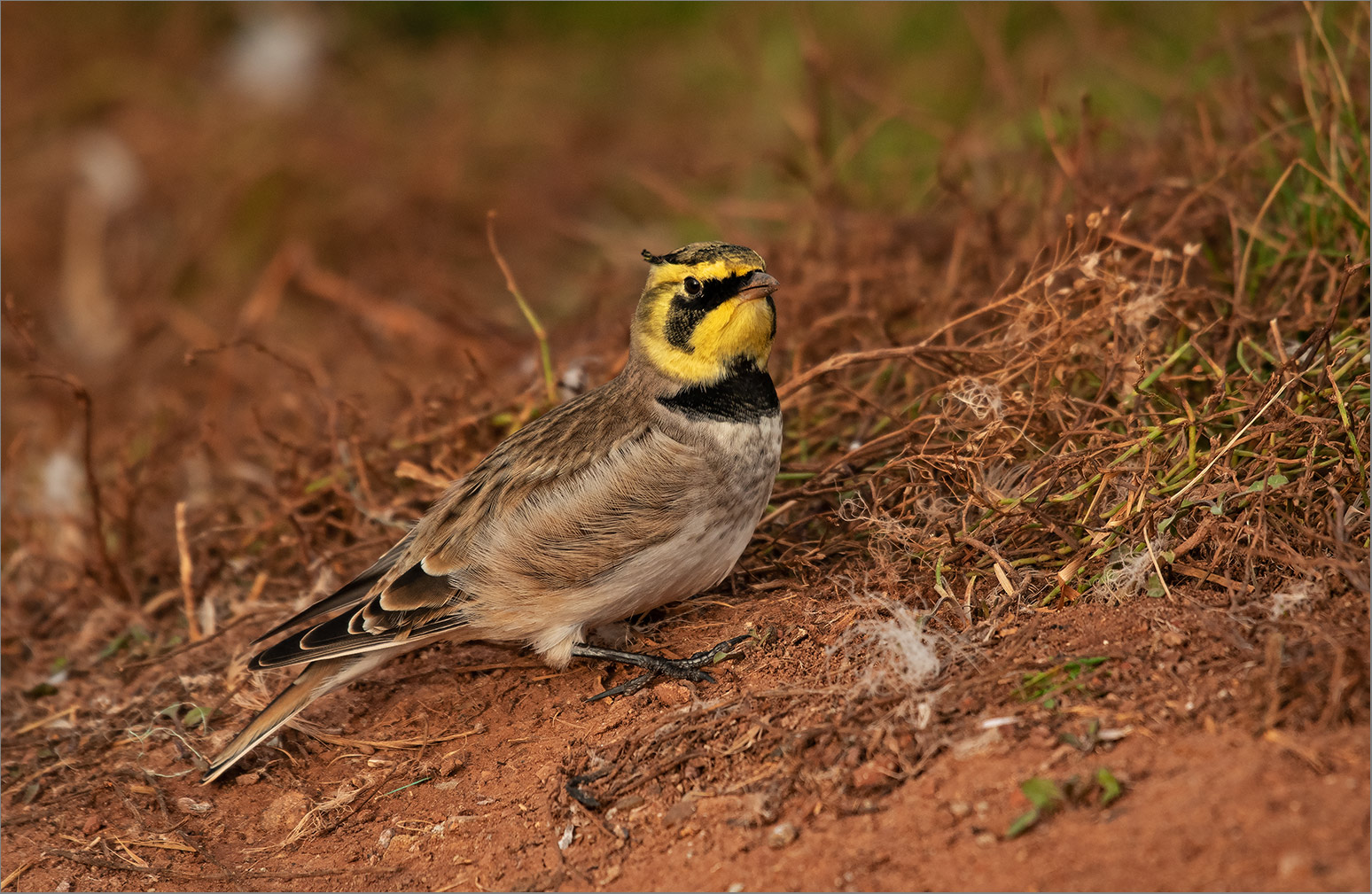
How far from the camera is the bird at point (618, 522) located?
428cm

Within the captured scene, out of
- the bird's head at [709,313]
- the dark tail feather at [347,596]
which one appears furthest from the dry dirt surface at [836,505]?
the bird's head at [709,313]

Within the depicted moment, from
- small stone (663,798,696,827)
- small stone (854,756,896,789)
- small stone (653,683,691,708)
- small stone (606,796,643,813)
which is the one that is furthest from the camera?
small stone (653,683,691,708)

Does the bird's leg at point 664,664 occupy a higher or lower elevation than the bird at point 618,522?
lower

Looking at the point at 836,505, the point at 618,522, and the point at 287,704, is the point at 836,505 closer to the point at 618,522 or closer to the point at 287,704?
the point at 618,522

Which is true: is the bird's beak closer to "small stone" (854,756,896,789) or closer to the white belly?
the white belly

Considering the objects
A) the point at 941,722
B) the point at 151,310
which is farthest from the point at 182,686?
the point at 151,310

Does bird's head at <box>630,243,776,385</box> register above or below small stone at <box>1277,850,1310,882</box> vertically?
above

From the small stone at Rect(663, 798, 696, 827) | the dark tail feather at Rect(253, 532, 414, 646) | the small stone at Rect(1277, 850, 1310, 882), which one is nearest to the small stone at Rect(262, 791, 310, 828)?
the dark tail feather at Rect(253, 532, 414, 646)

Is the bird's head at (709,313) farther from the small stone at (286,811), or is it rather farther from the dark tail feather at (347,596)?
the small stone at (286,811)

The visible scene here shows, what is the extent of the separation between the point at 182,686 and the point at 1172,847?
3909 mm

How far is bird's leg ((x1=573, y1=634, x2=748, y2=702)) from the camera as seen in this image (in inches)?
165

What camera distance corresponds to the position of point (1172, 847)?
9.07ft

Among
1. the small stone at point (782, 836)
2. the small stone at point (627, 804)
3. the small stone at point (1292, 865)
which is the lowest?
the small stone at point (627, 804)

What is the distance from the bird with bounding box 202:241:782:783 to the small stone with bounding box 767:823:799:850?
3.08 feet
